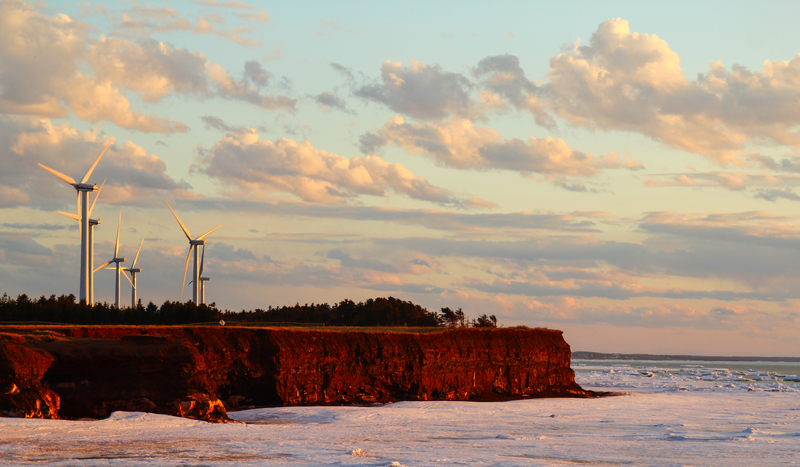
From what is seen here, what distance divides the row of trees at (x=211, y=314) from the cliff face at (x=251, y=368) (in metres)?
8.72

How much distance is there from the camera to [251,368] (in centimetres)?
4153

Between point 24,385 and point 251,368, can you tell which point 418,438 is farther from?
point 24,385

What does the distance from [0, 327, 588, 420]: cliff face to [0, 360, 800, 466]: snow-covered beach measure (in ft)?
6.80

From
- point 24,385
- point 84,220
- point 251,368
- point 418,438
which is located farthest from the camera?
point 84,220

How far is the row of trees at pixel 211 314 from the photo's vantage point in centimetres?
6144

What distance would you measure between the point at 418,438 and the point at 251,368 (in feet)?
47.9

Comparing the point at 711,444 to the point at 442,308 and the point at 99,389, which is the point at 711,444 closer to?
the point at 99,389

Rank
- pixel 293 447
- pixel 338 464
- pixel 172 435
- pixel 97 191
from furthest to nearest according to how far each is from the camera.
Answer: pixel 97 191 → pixel 172 435 → pixel 293 447 → pixel 338 464

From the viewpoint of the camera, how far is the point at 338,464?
2250 centimetres

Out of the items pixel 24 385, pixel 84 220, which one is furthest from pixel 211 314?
pixel 24 385

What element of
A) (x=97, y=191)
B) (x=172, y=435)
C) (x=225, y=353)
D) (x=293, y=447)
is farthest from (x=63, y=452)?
(x=97, y=191)

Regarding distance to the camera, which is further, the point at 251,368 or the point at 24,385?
the point at 251,368

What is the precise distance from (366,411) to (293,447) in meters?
14.3

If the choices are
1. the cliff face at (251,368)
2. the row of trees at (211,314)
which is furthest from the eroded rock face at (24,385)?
the row of trees at (211,314)
